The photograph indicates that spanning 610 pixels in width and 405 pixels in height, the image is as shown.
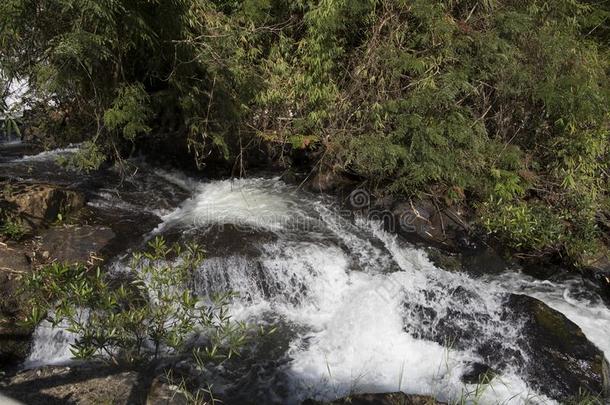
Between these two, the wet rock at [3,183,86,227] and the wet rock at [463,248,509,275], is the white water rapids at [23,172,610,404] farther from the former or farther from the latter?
the wet rock at [3,183,86,227]

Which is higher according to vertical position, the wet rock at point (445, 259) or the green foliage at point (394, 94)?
the green foliage at point (394, 94)

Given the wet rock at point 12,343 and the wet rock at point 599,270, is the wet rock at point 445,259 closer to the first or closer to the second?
the wet rock at point 599,270

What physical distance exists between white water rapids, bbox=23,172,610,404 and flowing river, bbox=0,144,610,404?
0.04 feet

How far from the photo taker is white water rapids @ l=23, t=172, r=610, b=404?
4.30 metres

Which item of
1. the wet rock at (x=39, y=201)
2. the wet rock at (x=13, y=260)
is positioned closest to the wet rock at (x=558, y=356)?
the wet rock at (x=13, y=260)

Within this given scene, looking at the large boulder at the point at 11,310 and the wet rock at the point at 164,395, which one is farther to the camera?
the large boulder at the point at 11,310

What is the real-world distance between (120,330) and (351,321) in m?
2.49

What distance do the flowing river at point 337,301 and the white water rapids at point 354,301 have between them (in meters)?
0.01

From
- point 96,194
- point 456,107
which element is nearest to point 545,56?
point 456,107

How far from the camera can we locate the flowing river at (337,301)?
14.0ft

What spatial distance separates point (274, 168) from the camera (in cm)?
803

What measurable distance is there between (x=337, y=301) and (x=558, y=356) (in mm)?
2101

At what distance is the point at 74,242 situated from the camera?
5.25 metres

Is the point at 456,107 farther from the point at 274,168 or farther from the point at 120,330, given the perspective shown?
the point at 120,330
